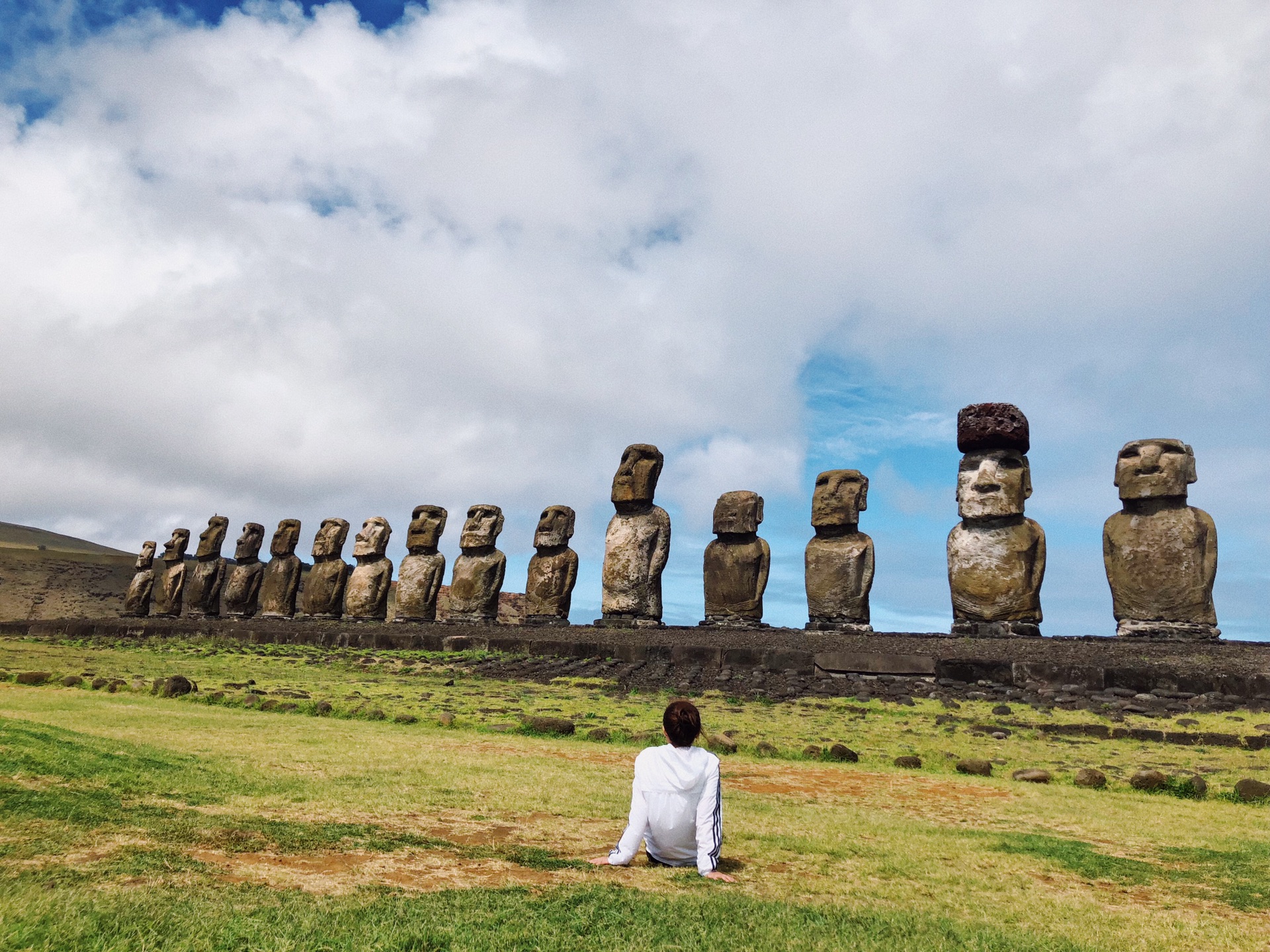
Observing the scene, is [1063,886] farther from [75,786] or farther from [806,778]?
[75,786]

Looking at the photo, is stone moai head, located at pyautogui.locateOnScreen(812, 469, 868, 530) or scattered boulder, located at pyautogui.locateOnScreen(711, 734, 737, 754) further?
stone moai head, located at pyautogui.locateOnScreen(812, 469, 868, 530)

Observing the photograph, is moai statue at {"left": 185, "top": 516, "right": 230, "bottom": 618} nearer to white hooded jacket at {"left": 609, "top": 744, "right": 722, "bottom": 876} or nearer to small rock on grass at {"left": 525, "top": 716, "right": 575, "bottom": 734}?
small rock on grass at {"left": 525, "top": 716, "right": 575, "bottom": 734}

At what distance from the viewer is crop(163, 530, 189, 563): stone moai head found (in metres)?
31.5

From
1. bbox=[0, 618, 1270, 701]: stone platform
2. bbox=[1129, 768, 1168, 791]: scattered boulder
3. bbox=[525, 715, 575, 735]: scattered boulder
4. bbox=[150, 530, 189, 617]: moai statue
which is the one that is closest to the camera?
bbox=[1129, 768, 1168, 791]: scattered boulder

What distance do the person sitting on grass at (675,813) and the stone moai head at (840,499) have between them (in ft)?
39.9

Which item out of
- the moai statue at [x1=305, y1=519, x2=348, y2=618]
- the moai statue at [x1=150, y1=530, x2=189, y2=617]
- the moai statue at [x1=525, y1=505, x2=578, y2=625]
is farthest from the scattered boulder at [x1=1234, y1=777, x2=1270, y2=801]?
the moai statue at [x1=150, y1=530, x2=189, y2=617]

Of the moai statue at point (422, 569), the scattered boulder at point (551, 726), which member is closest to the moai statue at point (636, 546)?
the moai statue at point (422, 569)

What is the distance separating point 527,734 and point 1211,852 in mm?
5637

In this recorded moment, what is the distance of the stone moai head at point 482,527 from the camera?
21.8 meters

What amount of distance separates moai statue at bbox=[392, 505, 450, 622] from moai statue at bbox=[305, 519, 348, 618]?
2256 millimetres

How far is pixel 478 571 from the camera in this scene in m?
21.4

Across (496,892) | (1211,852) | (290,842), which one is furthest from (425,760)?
(1211,852)

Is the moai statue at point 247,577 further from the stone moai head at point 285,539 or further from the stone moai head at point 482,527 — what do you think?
the stone moai head at point 482,527

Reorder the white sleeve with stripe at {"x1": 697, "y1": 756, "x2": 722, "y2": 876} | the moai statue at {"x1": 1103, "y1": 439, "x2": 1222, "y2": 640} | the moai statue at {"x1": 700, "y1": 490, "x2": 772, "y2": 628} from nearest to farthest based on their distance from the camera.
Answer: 1. the white sleeve with stripe at {"x1": 697, "y1": 756, "x2": 722, "y2": 876}
2. the moai statue at {"x1": 1103, "y1": 439, "x2": 1222, "y2": 640}
3. the moai statue at {"x1": 700, "y1": 490, "x2": 772, "y2": 628}
